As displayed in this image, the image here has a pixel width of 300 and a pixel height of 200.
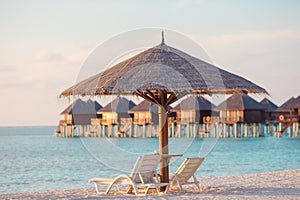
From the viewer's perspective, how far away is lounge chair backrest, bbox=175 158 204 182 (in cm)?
941

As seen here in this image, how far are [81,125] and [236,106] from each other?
51.4 feet

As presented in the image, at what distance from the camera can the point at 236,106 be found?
46906 mm

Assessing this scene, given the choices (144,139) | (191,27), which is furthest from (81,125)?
(191,27)

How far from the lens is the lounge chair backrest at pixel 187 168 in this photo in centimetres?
941

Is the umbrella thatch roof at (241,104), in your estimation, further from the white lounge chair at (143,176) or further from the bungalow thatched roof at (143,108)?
the white lounge chair at (143,176)

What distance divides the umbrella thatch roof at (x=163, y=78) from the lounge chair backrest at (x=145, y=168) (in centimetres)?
102

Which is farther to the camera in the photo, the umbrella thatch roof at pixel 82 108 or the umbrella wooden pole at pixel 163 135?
the umbrella thatch roof at pixel 82 108

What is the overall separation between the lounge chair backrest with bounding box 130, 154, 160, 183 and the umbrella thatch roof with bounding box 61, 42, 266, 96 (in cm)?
102

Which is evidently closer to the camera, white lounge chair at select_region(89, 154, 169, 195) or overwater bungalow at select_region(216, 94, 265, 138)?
white lounge chair at select_region(89, 154, 169, 195)

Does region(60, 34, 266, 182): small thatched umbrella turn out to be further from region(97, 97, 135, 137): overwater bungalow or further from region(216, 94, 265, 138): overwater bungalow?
region(97, 97, 135, 137): overwater bungalow

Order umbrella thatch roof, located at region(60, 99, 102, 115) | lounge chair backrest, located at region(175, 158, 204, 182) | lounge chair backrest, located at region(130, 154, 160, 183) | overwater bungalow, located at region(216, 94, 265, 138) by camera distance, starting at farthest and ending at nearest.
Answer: umbrella thatch roof, located at region(60, 99, 102, 115), overwater bungalow, located at region(216, 94, 265, 138), lounge chair backrest, located at region(175, 158, 204, 182), lounge chair backrest, located at region(130, 154, 160, 183)

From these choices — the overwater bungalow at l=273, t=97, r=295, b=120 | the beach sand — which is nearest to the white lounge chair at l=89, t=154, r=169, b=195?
the beach sand

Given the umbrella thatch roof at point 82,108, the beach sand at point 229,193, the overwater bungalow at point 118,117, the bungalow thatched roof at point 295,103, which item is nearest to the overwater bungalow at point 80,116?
the umbrella thatch roof at point 82,108

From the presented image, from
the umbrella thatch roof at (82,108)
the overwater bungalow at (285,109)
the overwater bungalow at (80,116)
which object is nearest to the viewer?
the overwater bungalow at (285,109)
